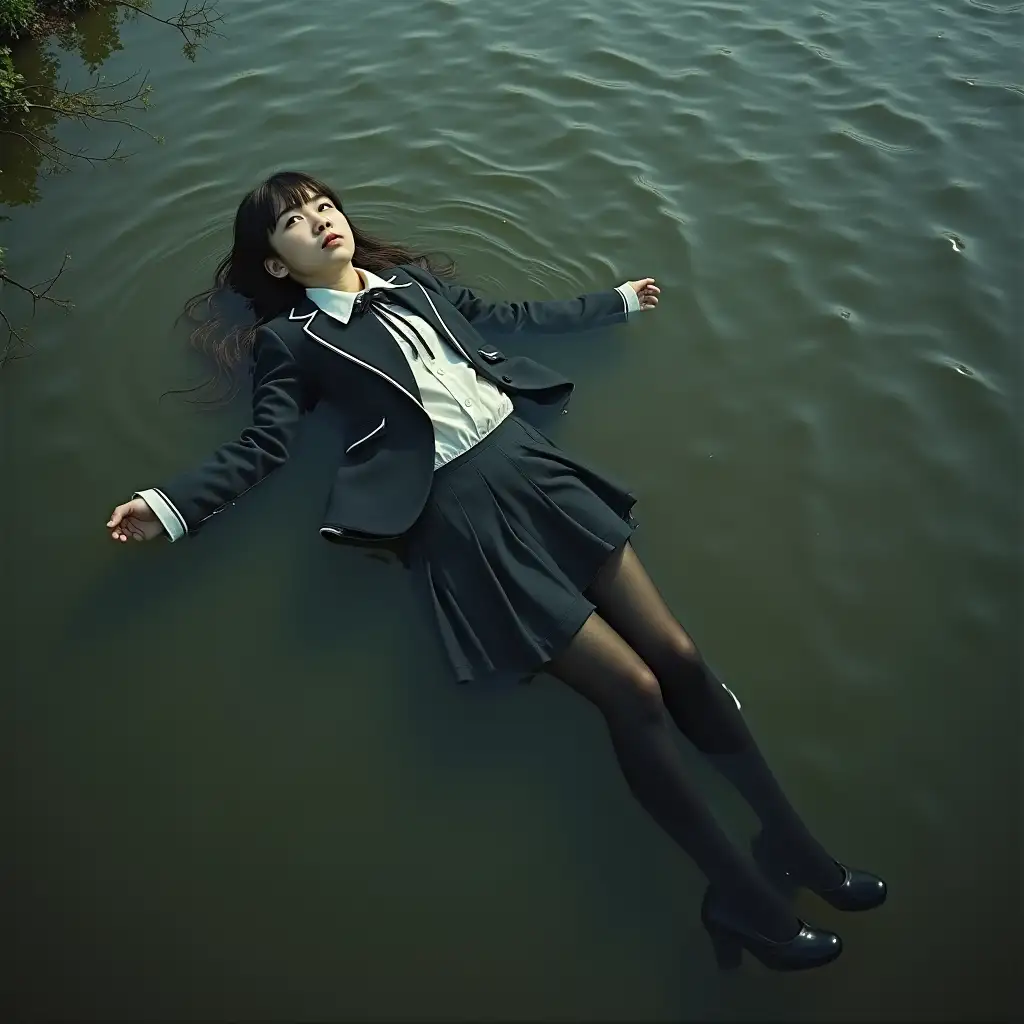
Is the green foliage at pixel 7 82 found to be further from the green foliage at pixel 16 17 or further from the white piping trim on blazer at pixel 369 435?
the white piping trim on blazer at pixel 369 435

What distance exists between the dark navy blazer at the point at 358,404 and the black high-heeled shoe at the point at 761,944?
169 centimetres

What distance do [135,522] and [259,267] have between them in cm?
123

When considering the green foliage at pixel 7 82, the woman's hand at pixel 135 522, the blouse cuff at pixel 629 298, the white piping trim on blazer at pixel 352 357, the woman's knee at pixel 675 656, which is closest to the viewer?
the woman's knee at pixel 675 656

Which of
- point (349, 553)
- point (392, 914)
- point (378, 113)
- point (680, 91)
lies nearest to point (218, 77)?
point (378, 113)

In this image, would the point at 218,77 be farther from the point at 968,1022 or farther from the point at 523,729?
the point at 968,1022

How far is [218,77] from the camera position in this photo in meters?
6.74

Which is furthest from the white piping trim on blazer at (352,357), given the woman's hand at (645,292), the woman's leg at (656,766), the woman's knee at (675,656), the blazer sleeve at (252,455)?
the woman's hand at (645,292)

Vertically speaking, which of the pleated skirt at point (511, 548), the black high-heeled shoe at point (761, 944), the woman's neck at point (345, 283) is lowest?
the black high-heeled shoe at point (761, 944)

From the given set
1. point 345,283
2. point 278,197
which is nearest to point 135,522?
point 345,283

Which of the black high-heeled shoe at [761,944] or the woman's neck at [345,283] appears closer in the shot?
the black high-heeled shoe at [761,944]

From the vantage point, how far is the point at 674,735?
3.32m

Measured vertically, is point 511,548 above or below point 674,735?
above

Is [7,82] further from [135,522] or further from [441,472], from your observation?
[441,472]

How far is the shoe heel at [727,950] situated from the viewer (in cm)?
287
